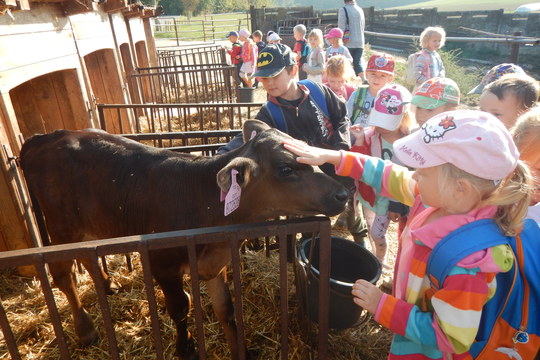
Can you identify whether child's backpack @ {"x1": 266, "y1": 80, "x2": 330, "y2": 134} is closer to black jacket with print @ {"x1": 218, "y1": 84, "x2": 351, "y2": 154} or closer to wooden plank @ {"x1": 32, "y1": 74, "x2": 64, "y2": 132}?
black jacket with print @ {"x1": 218, "y1": 84, "x2": 351, "y2": 154}

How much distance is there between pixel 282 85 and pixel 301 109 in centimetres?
27

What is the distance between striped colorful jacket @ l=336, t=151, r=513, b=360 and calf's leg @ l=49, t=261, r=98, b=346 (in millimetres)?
2812

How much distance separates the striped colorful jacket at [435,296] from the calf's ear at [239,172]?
1018 mm

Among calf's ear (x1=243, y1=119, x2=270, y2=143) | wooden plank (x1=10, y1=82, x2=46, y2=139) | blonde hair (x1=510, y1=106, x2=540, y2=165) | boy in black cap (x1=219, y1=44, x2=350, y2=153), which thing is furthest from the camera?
wooden plank (x1=10, y1=82, x2=46, y2=139)

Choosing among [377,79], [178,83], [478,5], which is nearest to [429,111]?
[377,79]

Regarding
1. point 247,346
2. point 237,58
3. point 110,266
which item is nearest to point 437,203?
point 247,346

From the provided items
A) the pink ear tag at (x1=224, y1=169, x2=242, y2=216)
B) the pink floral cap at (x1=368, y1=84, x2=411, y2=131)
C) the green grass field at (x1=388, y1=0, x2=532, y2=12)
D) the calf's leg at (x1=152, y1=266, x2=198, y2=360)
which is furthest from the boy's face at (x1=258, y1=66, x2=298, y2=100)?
the green grass field at (x1=388, y1=0, x2=532, y2=12)

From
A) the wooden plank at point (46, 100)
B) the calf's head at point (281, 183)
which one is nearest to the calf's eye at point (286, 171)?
the calf's head at point (281, 183)

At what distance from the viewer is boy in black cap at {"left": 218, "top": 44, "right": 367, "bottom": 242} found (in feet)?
10.5

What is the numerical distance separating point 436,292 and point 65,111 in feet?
20.6

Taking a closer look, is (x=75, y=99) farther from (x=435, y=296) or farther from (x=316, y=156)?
(x=435, y=296)

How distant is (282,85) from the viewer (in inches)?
126

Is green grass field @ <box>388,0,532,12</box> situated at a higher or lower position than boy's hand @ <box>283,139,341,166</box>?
higher

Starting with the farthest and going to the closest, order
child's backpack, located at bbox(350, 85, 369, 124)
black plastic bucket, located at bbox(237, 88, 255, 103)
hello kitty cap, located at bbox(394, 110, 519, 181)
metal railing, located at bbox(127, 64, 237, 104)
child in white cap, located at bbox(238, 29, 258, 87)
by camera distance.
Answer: child in white cap, located at bbox(238, 29, 258, 87) → black plastic bucket, located at bbox(237, 88, 255, 103) → metal railing, located at bbox(127, 64, 237, 104) → child's backpack, located at bbox(350, 85, 369, 124) → hello kitty cap, located at bbox(394, 110, 519, 181)
